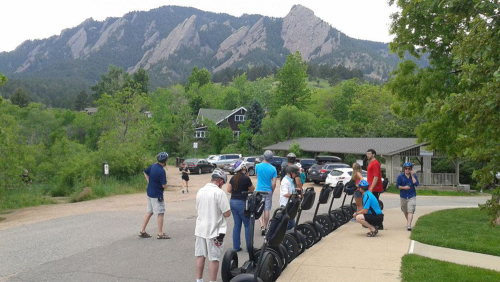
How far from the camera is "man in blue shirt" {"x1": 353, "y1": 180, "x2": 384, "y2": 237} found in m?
10.6

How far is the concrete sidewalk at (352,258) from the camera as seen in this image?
723cm

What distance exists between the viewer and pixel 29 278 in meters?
7.66

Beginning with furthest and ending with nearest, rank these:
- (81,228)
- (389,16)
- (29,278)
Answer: (389,16)
(81,228)
(29,278)

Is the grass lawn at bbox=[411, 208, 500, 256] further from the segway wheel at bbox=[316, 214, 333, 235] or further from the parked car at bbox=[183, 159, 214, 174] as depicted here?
the parked car at bbox=[183, 159, 214, 174]

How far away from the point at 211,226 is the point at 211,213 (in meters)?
0.18

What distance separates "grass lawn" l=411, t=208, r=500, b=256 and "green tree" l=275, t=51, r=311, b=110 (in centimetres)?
6019

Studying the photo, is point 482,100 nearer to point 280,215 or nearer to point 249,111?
point 280,215

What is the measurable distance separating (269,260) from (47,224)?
10.1 metres

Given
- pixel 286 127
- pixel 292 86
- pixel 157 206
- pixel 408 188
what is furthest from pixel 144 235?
pixel 292 86

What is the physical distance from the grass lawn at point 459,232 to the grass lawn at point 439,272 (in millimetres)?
869

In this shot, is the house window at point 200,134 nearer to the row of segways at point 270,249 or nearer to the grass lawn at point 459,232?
the grass lawn at point 459,232

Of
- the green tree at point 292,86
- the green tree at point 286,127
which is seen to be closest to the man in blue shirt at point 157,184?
the green tree at point 286,127

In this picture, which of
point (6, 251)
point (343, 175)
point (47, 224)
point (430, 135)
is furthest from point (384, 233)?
point (343, 175)

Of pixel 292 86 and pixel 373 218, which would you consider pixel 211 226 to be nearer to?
pixel 373 218
